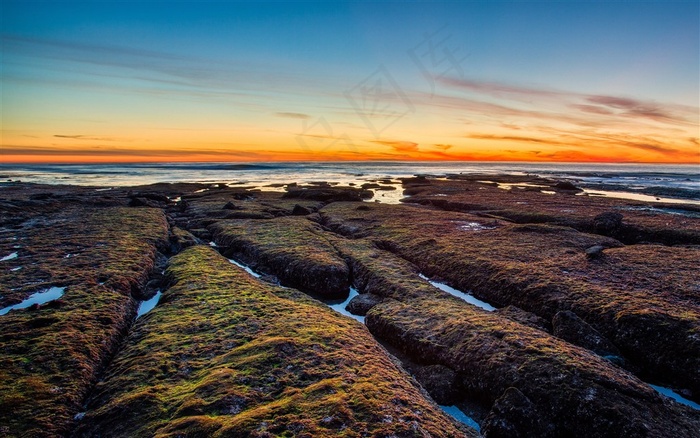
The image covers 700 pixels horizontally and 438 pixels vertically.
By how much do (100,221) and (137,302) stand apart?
23412 mm

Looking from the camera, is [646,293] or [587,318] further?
[646,293]

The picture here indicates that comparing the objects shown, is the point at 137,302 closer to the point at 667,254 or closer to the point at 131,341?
the point at 131,341

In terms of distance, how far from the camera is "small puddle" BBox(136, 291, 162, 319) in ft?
59.3

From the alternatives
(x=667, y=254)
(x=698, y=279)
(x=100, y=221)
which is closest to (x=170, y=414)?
(x=698, y=279)

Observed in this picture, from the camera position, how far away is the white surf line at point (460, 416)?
36.9 feet

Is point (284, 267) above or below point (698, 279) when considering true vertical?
below

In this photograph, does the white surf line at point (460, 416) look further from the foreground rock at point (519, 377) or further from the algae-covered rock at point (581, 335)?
the algae-covered rock at point (581, 335)

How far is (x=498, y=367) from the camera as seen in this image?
497 inches

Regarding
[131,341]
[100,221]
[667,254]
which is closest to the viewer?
[131,341]

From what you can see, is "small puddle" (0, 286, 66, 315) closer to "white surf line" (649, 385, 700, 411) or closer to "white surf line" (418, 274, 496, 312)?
"white surf line" (418, 274, 496, 312)

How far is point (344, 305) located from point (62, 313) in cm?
1333

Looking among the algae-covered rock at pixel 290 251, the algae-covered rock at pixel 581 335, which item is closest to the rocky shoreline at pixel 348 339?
the algae-covered rock at pixel 581 335

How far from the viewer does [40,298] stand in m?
17.8

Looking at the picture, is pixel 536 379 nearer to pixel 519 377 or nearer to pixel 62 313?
pixel 519 377
